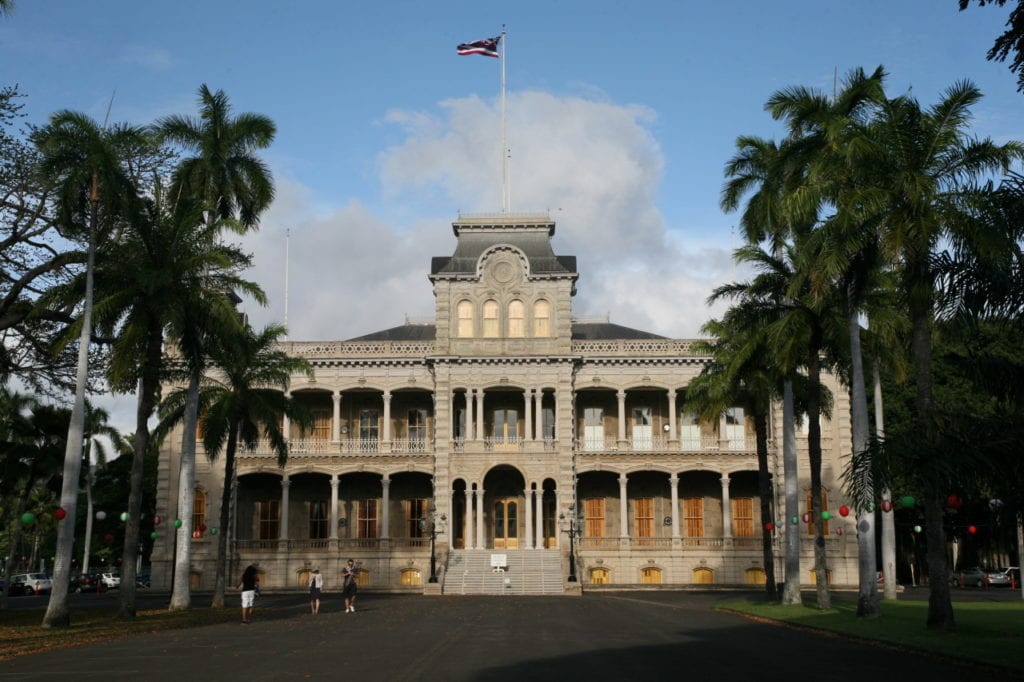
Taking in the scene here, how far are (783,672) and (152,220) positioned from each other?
72.9 feet

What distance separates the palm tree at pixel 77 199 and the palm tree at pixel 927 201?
18.6 metres

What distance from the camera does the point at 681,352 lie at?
179 feet

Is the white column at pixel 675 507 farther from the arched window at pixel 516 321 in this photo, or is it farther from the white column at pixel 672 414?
the arched window at pixel 516 321

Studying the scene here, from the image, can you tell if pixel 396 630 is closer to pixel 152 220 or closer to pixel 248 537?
pixel 152 220

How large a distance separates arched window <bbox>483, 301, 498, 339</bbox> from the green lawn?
22329mm

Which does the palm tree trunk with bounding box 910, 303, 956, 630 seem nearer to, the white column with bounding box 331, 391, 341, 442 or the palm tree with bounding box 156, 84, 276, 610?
the palm tree with bounding box 156, 84, 276, 610

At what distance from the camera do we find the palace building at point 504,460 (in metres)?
53.3

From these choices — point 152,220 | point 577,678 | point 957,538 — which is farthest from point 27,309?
point 957,538

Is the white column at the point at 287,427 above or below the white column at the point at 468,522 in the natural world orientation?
above

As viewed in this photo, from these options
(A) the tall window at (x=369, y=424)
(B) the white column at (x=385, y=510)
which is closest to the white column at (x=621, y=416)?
(B) the white column at (x=385, y=510)

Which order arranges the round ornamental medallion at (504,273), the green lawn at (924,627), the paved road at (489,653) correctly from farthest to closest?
the round ornamental medallion at (504,273) → the green lawn at (924,627) → the paved road at (489,653)

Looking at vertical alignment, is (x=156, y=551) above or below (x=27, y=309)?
below

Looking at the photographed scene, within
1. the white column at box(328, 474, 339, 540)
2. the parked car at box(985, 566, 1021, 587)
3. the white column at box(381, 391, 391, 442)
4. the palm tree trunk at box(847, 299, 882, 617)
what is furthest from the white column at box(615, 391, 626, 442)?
the palm tree trunk at box(847, 299, 882, 617)

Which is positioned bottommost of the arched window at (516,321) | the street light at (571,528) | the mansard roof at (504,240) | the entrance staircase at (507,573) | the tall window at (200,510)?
the entrance staircase at (507,573)
